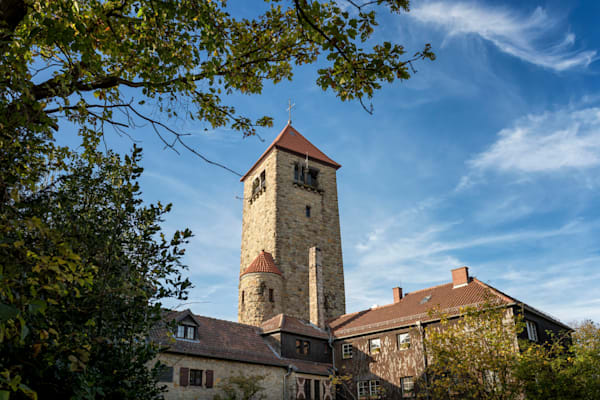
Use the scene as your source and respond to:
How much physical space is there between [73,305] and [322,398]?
835 inches

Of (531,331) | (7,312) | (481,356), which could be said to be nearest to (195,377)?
(481,356)

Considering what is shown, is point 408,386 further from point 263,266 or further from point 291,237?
point 291,237

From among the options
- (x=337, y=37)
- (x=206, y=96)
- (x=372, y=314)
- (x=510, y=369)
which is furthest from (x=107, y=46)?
(x=372, y=314)

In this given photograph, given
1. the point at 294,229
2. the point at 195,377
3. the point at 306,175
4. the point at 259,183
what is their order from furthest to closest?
the point at 259,183, the point at 306,175, the point at 294,229, the point at 195,377

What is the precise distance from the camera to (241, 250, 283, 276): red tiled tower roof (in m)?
31.0

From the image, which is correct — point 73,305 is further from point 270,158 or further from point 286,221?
point 270,158

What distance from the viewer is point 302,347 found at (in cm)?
2603

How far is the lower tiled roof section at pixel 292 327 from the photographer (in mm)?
25656

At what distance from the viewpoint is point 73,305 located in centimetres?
604

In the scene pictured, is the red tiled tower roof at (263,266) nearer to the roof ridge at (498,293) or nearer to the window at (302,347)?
the window at (302,347)

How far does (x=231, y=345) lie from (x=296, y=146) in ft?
68.3

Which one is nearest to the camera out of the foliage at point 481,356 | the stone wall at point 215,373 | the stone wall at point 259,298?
the foliage at point 481,356

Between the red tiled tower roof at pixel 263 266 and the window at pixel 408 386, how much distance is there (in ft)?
37.3

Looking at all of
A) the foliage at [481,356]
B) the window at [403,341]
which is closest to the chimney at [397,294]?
the window at [403,341]
